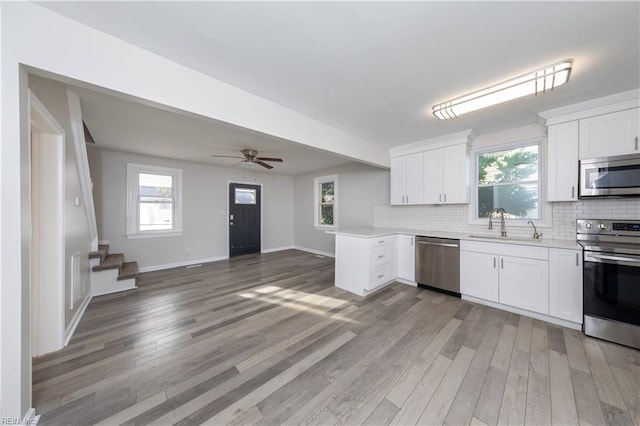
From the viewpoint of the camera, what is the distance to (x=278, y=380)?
1660 mm

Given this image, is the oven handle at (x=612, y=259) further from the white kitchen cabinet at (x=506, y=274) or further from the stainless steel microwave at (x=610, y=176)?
the stainless steel microwave at (x=610, y=176)

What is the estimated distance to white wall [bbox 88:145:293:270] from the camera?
13.8 ft

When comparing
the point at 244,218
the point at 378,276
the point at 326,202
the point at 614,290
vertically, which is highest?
the point at 326,202

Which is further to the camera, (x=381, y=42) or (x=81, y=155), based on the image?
(x=81, y=155)

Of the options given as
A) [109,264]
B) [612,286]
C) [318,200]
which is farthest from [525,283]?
[109,264]

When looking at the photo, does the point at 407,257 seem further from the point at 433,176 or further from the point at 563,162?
the point at 563,162

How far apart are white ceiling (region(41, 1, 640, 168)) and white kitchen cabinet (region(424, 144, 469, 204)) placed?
43.3 inches

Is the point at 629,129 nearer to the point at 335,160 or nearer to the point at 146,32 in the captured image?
the point at 335,160

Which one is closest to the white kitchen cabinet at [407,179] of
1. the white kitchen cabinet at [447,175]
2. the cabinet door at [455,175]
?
the white kitchen cabinet at [447,175]

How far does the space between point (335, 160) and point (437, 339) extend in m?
3.80

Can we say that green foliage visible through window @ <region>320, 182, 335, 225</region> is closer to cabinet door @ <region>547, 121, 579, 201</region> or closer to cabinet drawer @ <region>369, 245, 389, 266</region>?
Result: cabinet drawer @ <region>369, 245, 389, 266</region>

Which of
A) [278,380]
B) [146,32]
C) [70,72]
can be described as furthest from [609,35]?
[70,72]

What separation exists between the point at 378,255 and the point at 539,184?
2.36m

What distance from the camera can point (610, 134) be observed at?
230 cm
